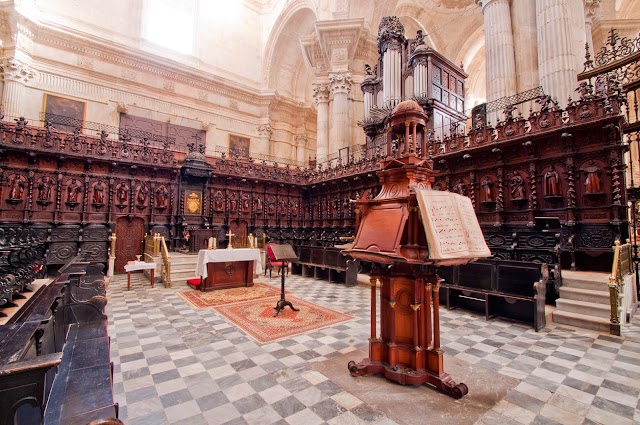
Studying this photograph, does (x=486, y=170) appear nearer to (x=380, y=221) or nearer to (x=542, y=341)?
(x=542, y=341)

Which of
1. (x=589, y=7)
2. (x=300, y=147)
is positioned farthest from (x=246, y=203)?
(x=589, y=7)

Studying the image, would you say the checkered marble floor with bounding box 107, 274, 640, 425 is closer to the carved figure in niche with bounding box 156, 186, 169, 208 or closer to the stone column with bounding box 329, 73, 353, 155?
the carved figure in niche with bounding box 156, 186, 169, 208

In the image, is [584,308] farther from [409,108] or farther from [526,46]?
[526,46]

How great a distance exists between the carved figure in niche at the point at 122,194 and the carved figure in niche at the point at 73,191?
1.21 m

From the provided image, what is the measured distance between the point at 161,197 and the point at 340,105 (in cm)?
1033

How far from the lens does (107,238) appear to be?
10914 millimetres

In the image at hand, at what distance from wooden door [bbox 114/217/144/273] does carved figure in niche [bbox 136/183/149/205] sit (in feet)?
2.39

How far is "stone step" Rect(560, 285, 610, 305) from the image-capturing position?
16.6ft

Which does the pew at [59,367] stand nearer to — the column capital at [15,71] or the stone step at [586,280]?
the stone step at [586,280]

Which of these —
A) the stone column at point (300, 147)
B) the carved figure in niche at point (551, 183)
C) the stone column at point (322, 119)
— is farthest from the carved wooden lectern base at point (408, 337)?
the stone column at point (300, 147)

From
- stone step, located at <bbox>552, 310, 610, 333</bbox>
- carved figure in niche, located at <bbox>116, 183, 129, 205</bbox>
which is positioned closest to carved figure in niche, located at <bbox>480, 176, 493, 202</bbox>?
stone step, located at <bbox>552, 310, 610, 333</bbox>

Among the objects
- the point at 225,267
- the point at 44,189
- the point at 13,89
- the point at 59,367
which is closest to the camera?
the point at 59,367

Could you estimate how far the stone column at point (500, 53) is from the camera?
9984 mm

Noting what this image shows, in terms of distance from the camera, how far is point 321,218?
15.0 m
